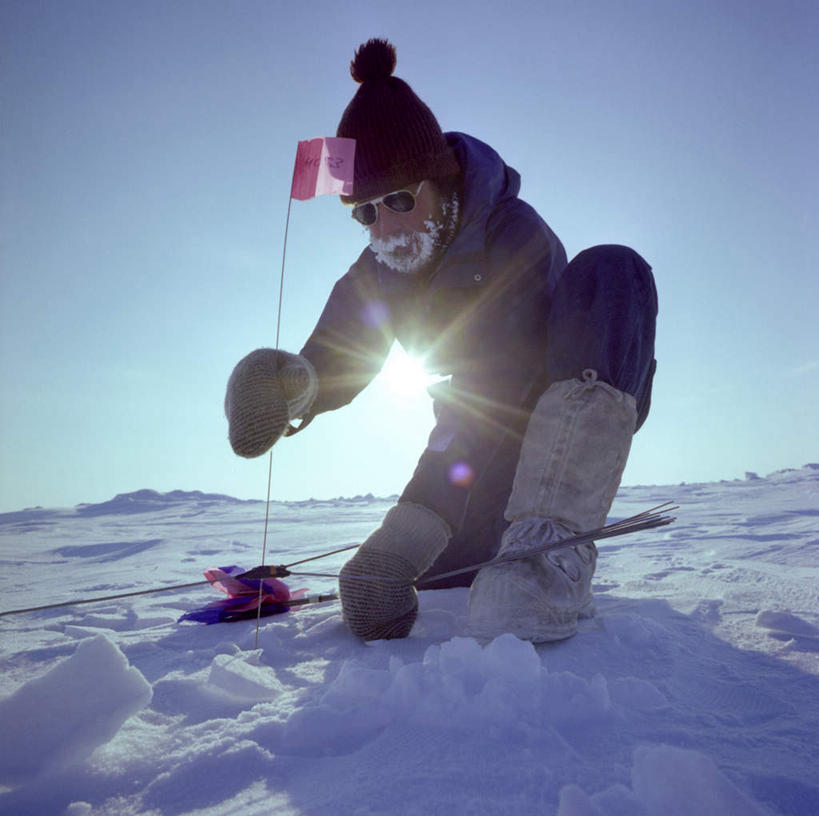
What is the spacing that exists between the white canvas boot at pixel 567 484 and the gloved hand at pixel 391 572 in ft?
0.66

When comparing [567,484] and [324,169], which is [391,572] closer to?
[567,484]

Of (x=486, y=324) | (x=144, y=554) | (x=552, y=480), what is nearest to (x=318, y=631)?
(x=552, y=480)

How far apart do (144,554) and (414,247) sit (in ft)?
9.71

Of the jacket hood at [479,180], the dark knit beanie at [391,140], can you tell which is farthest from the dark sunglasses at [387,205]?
the jacket hood at [479,180]

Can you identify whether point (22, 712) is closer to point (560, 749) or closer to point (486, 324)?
point (560, 749)

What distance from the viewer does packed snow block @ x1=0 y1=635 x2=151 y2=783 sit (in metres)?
0.50

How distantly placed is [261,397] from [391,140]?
2.91 feet

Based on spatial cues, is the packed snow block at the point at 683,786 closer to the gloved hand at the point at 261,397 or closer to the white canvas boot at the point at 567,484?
the white canvas boot at the point at 567,484

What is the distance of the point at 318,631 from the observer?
1.16 metres

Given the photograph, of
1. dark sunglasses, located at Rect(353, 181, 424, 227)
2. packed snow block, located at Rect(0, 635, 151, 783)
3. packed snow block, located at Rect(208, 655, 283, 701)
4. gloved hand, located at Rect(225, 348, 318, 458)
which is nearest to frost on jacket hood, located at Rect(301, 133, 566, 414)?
dark sunglasses, located at Rect(353, 181, 424, 227)

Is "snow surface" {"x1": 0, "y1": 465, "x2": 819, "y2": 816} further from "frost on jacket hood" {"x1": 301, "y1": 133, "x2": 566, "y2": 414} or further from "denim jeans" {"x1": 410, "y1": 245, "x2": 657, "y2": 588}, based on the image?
"frost on jacket hood" {"x1": 301, "y1": 133, "x2": 566, "y2": 414}

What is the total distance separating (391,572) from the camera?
3.70 ft

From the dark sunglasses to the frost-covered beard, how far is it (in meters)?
0.06

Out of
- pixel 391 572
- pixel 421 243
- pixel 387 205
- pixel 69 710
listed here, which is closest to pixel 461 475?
pixel 391 572
